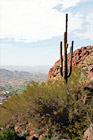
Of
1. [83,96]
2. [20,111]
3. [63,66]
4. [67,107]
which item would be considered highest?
[63,66]

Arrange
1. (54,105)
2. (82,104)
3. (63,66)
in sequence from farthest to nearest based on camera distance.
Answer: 1. (63,66)
2. (54,105)
3. (82,104)

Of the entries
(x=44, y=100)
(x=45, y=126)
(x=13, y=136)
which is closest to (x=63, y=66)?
(x=44, y=100)

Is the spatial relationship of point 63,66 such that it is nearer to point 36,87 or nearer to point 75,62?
point 36,87

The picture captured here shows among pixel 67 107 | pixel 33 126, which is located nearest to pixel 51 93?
pixel 67 107

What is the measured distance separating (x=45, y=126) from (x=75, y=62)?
9.58 metres

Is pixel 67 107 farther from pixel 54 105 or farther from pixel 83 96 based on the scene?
pixel 83 96

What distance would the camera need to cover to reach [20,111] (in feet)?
38.4

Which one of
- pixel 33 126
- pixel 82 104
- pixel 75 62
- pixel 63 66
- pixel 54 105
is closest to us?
pixel 82 104

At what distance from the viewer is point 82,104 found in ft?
31.8

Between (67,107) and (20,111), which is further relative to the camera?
(20,111)

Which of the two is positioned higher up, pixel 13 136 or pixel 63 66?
pixel 63 66

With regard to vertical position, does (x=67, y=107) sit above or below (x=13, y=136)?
above

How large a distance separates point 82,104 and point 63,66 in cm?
396

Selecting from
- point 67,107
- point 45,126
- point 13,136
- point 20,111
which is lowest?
point 13,136
